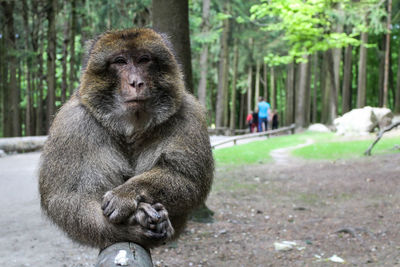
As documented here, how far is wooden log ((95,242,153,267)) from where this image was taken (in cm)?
185

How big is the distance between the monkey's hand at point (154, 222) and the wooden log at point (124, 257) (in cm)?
19

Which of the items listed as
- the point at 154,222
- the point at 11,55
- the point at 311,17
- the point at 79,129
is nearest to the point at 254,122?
the point at 311,17

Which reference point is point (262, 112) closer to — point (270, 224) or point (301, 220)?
point (301, 220)

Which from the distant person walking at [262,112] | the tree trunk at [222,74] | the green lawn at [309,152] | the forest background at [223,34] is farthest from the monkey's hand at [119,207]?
the tree trunk at [222,74]

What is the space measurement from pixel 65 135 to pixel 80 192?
14.1 inches

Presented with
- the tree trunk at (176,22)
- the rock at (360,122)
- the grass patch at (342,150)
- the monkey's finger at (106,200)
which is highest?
the tree trunk at (176,22)

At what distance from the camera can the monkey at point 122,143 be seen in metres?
2.61

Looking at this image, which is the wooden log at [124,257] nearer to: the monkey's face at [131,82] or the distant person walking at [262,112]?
the monkey's face at [131,82]

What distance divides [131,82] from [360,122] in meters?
17.1

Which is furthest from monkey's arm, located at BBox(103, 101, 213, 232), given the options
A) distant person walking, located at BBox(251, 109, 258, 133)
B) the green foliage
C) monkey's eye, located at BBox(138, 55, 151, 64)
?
distant person walking, located at BBox(251, 109, 258, 133)

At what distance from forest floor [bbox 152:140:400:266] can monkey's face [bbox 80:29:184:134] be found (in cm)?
312

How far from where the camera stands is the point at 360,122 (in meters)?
18.3

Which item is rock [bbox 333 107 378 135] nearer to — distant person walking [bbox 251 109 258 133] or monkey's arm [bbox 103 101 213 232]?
distant person walking [bbox 251 109 258 133]

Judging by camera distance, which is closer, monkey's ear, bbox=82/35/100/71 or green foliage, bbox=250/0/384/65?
monkey's ear, bbox=82/35/100/71
